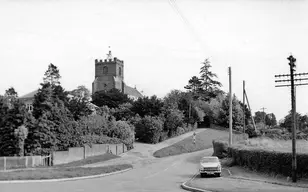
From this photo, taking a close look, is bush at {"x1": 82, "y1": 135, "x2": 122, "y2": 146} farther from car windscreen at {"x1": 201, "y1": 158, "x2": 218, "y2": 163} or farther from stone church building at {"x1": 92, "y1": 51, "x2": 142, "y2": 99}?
stone church building at {"x1": 92, "y1": 51, "x2": 142, "y2": 99}

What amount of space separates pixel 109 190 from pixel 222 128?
72530 mm

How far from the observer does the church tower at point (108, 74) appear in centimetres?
13938

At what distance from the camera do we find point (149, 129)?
209ft

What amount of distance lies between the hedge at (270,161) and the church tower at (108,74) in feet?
347

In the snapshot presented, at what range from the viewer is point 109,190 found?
20344 millimetres

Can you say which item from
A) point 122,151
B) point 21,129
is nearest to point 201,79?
point 122,151

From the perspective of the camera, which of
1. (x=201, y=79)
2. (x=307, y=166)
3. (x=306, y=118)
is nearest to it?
(x=307, y=166)

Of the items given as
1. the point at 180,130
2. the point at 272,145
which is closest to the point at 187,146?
the point at 180,130

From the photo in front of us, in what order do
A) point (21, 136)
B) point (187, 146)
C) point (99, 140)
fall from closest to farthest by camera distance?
1. point (21, 136)
2. point (99, 140)
3. point (187, 146)

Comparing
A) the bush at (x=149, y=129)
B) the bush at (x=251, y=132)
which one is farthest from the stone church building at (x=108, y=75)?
the bush at (x=149, y=129)

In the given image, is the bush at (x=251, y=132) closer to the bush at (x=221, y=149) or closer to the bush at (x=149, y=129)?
the bush at (x=149, y=129)

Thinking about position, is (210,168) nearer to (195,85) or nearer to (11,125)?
(11,125)

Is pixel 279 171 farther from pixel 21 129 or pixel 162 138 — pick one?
pixel 162 138

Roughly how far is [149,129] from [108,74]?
79.8 meters
